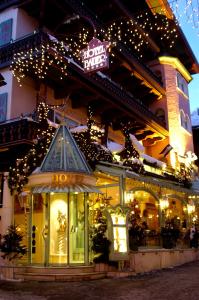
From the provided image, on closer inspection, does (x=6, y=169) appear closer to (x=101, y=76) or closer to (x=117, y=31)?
(x=101, y=76)

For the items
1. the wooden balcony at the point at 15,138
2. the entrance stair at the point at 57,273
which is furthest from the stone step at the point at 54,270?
the wooden balcony at the point at 15,138

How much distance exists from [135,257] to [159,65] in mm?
18494

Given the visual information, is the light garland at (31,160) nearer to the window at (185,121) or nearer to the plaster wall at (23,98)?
the plaster wall at (23,98)

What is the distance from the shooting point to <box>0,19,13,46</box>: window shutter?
19078 mm

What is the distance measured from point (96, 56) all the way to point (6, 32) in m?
5.83

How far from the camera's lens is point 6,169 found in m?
17.3

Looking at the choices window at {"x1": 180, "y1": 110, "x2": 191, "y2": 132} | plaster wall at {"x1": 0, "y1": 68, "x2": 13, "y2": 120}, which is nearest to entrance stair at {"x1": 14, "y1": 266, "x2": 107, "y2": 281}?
plaster wall at {"x1": 0, "y1": 68, "x2": 13, "y2": 120}

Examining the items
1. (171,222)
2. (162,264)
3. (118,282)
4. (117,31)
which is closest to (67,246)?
(118,282)

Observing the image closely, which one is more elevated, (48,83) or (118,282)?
(48,83)

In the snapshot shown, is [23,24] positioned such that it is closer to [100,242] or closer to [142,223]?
[100,242]

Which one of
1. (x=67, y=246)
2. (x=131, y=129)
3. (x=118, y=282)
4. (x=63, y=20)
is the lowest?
(x=118, y=282)

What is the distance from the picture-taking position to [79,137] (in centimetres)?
1756

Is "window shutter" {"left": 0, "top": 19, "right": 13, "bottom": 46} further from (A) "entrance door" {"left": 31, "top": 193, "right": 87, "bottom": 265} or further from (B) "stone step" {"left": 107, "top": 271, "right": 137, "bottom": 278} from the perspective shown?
(B) "stone step" {"left": 107, "top": 271, "right": 137, "bottom": 278}

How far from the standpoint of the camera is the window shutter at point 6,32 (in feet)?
62.6
